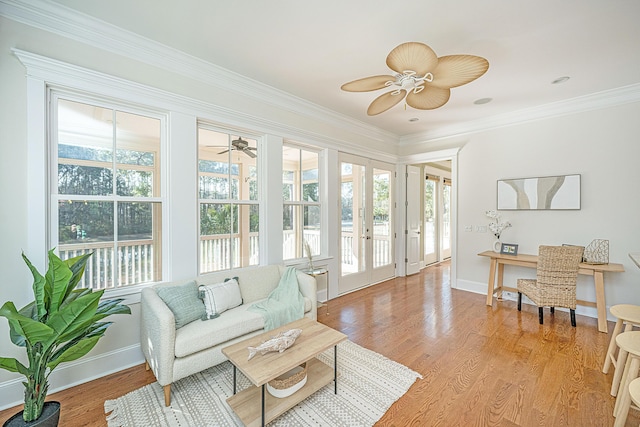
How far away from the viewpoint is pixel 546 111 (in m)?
3.77

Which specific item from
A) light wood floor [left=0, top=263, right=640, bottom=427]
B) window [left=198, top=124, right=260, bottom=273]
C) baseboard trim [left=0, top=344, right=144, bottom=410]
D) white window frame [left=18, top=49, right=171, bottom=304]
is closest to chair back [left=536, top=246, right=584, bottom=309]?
light wood floor [left=0, top=263, right=640, bottom=427]

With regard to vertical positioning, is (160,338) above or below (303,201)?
below

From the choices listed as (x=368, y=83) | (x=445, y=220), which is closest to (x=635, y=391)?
(x=368, y=83)

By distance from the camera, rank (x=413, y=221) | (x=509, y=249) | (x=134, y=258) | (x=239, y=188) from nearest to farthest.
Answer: (x=134, y=258)
(x=239, y=188)
(x=509, y=249)
(x=413, y=221)

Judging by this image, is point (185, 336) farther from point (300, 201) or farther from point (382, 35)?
point (382, 35)

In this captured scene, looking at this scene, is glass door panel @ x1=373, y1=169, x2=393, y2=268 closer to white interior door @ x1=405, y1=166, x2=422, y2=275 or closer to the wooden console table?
white interior door @ x1=405, y1=166, x2=422, y2=275

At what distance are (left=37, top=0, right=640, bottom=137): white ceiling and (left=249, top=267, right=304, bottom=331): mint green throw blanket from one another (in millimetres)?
2259

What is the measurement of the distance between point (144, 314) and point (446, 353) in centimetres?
275

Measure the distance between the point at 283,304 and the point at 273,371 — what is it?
109 cm

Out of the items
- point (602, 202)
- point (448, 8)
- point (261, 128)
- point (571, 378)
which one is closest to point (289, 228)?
point (261, 128)

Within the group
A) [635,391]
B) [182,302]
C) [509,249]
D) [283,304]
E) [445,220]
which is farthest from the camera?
[445,220]

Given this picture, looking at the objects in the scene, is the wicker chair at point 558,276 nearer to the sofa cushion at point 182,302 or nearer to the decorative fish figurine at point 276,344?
the decorative fish figurine at point 276,344

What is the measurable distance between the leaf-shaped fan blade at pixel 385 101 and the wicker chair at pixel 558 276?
96.0 inches

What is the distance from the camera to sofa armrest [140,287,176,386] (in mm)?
1882
